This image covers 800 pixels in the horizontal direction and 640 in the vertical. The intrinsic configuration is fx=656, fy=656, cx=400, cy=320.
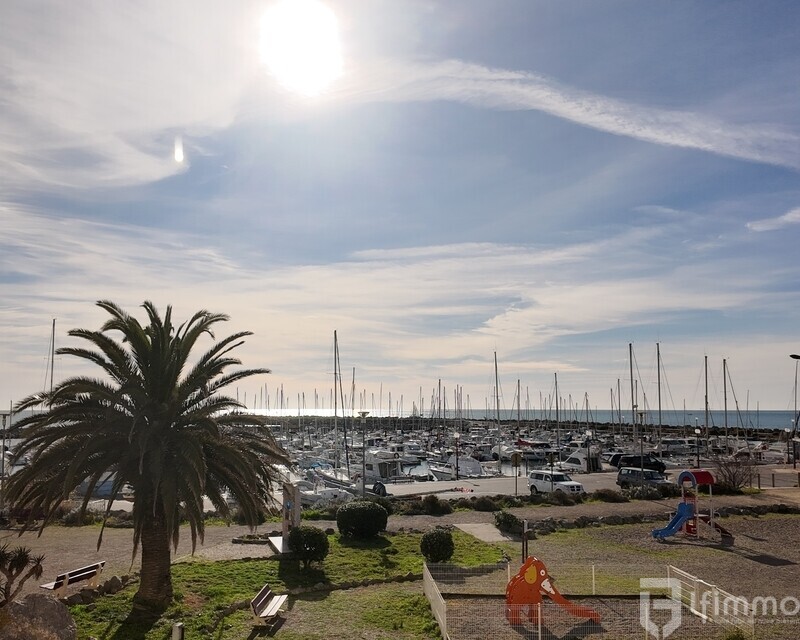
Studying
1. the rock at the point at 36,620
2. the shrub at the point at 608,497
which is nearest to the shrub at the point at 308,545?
the rock at the point at 36,620

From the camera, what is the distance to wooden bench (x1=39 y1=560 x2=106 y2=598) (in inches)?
610

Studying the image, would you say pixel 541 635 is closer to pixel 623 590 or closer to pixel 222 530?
pixel 623 590

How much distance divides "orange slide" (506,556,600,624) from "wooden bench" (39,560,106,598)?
33.8 ft

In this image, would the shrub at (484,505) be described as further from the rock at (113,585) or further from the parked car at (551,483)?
the rock at (113,585)

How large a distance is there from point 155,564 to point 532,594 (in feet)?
28.4

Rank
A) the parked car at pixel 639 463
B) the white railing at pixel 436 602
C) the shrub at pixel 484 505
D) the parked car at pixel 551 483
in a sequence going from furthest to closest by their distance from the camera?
1. the parked car at pixel 639 463
2. the parked car at pixel 551 483
3. the shrub at pixel 484 505
4. the white railing at pixel 436 602

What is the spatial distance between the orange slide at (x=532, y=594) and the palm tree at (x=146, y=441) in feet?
21.4

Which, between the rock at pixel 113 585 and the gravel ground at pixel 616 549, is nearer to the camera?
the rock at pixel 113 585

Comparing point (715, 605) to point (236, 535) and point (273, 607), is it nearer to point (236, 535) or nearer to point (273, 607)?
point (273, 607)

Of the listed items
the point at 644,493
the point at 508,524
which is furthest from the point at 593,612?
the point at 644,493

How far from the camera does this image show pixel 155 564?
15.4 m

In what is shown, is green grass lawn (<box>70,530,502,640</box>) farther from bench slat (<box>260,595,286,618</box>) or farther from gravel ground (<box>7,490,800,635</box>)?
gravel ground (<box>7,490,800,635</box>)

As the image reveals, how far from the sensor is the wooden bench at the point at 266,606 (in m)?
14.0

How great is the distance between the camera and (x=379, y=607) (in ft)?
51.7
